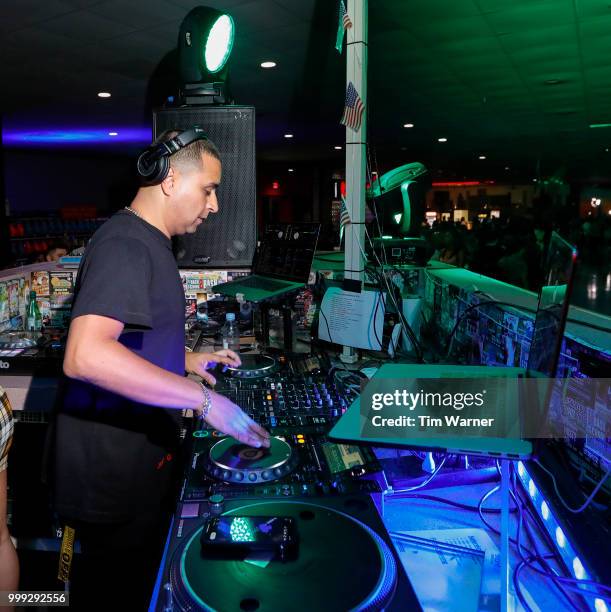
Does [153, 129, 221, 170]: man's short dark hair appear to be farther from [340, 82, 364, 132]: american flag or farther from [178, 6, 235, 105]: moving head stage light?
[178, 6, 235, 105]: moving head stage light

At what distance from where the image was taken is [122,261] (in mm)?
1088

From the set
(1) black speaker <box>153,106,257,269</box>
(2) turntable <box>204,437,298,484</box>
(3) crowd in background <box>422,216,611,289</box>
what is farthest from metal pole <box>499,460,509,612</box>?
(3) crowd in background <box>422,216,611,289</box>

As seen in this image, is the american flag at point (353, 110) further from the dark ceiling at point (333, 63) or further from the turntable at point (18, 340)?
the turntable at point (18, 340)

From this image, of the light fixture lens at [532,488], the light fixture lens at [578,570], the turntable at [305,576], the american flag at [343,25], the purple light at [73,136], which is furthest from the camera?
the purple light at [73,136]

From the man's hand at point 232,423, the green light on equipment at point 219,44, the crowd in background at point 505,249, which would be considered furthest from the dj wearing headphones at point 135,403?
Result: the crowd in background at point 505,249

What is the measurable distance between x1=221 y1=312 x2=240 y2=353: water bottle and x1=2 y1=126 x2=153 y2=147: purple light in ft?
25.5

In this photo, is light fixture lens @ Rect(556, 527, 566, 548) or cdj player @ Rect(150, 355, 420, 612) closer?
cdj player @ Rect(150, 355, 420, 612)

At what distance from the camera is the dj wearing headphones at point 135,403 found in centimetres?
105

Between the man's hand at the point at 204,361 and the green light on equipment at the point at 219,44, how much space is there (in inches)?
58.6

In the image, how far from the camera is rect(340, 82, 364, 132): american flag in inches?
79.1

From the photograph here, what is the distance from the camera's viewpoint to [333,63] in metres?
5.05

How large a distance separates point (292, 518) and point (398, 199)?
2068mm

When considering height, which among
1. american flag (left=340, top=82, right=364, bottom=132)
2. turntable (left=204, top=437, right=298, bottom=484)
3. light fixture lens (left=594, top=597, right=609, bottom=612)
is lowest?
light fixture lens (left=594, top=597, right=609, bottom=612)

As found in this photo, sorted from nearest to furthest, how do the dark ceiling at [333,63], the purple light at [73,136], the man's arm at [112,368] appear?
the man's arm at [112,368] → the dark ceiling at [333,63] → the purple light at [73,136]
